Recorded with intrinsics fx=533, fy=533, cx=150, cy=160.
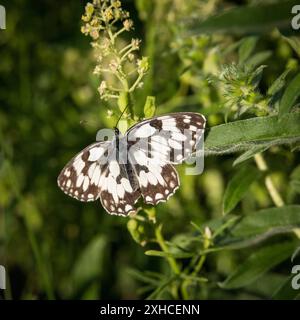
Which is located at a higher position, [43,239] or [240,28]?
[240,28]

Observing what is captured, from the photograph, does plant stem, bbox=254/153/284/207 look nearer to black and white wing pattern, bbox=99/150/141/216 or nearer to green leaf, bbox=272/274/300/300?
green leaf, bbox=272/274/300/300

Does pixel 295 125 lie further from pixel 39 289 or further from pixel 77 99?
pixel 39 289

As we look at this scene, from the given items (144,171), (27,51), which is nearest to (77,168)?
(144,171)

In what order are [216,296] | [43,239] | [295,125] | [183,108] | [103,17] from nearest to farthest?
[295,125]
[103,17]
[216,296]
[183,108]
[43,239]

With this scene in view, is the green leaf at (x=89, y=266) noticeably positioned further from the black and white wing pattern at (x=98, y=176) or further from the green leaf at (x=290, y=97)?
the green leaf at (x=290, y=97)

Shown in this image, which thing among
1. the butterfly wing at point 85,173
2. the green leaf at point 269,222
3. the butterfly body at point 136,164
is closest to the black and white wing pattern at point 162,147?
the butterfly body at point 136,164

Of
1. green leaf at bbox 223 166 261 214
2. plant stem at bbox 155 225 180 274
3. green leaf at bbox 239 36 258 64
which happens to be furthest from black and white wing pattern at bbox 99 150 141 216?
green leaf at bbox 239 36 258 64

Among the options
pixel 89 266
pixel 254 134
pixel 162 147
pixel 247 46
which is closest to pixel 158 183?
pixel 162 147
